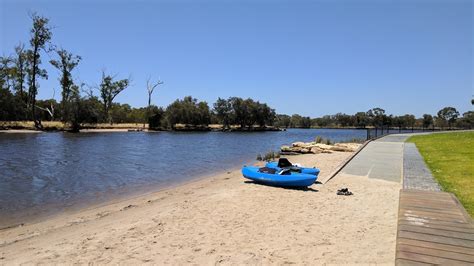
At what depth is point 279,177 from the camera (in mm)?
12461

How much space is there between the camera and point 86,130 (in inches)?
2970

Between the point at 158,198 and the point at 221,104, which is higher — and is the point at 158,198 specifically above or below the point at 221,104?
below

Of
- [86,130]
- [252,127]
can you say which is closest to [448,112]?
[252,127]

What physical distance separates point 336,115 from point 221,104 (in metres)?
90.9

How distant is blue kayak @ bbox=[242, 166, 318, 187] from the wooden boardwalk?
369 cm

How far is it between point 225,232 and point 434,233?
3658 millimetres

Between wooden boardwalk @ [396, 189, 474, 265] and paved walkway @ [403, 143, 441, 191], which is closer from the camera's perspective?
wooden boardwalk @ [396, 189, 474, 265]

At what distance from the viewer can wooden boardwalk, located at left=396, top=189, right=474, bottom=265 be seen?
4.79 metres

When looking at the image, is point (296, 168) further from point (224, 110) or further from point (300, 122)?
point (300, 122)

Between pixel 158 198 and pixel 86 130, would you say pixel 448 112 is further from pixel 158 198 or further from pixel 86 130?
pixel 158 198

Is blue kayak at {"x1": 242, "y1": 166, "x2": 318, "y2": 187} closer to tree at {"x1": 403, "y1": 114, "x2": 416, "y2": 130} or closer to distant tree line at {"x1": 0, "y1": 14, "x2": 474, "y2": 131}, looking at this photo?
distant tree line at {"x1": 0, "y1": 14, "x2": 474, "y2": 131}

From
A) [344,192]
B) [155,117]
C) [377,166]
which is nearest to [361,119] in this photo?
[155,117]

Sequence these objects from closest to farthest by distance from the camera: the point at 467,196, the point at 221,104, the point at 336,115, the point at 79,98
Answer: the point at 467,196 → the point at 79,98 → the point at 221,104 → the point at 336,115

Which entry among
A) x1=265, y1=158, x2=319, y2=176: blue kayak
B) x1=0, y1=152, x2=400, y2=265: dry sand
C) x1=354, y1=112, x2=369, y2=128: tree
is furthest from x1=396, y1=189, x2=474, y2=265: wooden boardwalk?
x1=354, y1=112, x2=369, y2=128: tree
